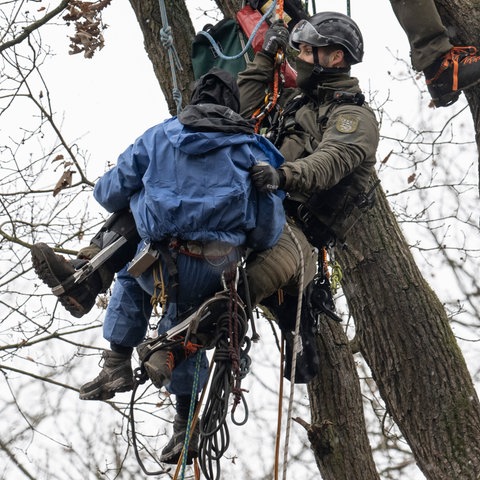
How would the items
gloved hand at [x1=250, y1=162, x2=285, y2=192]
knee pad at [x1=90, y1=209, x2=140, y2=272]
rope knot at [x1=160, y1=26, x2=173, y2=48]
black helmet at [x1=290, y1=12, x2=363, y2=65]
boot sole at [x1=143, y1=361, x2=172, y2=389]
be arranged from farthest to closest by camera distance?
1. rope knot at [x1=160, y1=26, x2=173, y2=48]
2. black helmet at [x1=290, y1=12, x2=363, y2=65]
3. knee pad at [x1=90, y1=209, x2=140, y2=272]
4. boot sole at [x1=143, y1=361, x2=172, y2=389]
5. gloved hand at [x1=250, y1=162, x2=285, y2=192]

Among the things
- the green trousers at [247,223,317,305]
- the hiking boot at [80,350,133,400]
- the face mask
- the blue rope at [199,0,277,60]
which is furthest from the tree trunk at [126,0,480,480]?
the hiking boot at [80,350,133,400]

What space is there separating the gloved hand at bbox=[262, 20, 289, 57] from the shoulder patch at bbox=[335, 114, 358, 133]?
0.73 m

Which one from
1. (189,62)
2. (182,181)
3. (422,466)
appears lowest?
(422,466)

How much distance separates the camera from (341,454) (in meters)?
6.41

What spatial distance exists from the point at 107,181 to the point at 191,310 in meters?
0.69

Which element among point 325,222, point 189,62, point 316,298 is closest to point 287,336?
point 316,298

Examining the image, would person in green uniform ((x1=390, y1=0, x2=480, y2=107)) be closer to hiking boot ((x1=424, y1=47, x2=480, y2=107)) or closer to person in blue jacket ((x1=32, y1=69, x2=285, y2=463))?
hiking boot ((x1=424, y1=47, x2=480, y2=107))

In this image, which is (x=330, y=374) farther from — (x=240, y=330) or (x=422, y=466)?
(x=240, y=330)

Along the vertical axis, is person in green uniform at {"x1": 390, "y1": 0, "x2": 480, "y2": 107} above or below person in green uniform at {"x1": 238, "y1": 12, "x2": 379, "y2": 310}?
above

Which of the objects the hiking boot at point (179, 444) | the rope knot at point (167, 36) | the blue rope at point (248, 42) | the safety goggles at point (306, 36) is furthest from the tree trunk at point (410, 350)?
the rope knot at point (167, 36)

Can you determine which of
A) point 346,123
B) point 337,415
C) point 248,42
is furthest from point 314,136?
point 337,415

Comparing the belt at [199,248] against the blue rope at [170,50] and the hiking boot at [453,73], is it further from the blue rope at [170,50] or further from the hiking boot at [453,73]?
the hiking boot at [453,73]

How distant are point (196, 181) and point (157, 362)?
2.72ft

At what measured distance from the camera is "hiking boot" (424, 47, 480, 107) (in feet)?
19.6
